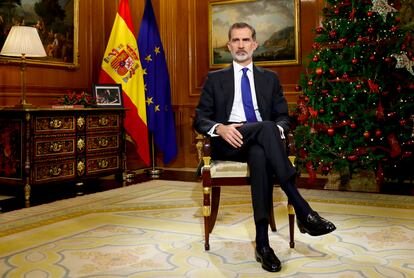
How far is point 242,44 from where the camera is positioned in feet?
10.9

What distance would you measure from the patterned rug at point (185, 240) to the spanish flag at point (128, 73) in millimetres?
1736

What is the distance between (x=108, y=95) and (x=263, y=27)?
8.18 feet

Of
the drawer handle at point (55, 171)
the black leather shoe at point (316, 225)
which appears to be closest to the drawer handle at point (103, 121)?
the drawer handle at point (55, 171)

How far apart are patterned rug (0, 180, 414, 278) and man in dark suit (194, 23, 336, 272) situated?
0.25m

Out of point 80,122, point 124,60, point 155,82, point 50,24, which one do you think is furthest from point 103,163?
point 50,24

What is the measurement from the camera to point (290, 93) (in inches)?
268

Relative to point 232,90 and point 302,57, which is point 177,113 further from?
point 232,90

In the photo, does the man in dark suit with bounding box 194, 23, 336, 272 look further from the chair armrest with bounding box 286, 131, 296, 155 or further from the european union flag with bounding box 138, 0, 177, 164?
the european union flag with bounding box 138, 0, 177, 164

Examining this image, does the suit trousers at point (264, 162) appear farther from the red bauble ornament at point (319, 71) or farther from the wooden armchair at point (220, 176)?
→ the red bauble ornament at point (319, 71)

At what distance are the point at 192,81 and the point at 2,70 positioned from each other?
120 inches

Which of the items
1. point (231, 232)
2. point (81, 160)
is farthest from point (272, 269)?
point (81, 160)

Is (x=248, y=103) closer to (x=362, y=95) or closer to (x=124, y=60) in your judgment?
(x=362, y=95)

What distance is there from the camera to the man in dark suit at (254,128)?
110 inches

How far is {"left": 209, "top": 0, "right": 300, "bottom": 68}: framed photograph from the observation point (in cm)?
688
